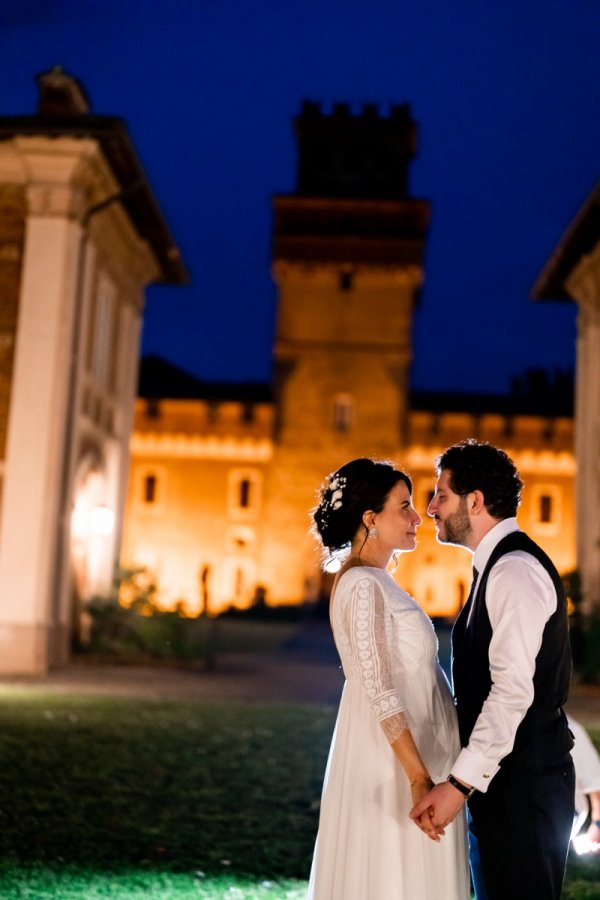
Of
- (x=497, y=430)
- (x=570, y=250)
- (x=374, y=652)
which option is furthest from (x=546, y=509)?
(x=374, y=652)

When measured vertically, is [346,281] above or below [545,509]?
above

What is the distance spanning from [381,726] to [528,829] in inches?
21.5

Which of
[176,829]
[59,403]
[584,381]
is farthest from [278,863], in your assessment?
[584,381]

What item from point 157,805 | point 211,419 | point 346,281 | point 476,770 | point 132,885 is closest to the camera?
point 476,770

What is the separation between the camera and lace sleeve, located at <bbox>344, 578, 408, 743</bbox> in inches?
141

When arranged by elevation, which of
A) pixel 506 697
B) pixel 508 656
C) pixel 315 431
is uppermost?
pixel 315 431

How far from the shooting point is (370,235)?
4338 cm

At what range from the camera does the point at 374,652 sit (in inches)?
143

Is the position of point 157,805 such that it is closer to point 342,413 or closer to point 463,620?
point 463,620

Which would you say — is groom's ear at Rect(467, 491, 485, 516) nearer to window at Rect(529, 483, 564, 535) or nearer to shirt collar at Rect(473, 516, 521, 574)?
shirt collar at Rect(473, 516, 521, 574)

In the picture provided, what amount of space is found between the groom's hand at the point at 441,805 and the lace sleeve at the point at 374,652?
10.6 inches

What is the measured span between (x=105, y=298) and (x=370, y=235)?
2374 cm

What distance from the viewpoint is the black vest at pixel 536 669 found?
137 inches

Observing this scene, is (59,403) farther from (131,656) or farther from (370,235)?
(370,235)
